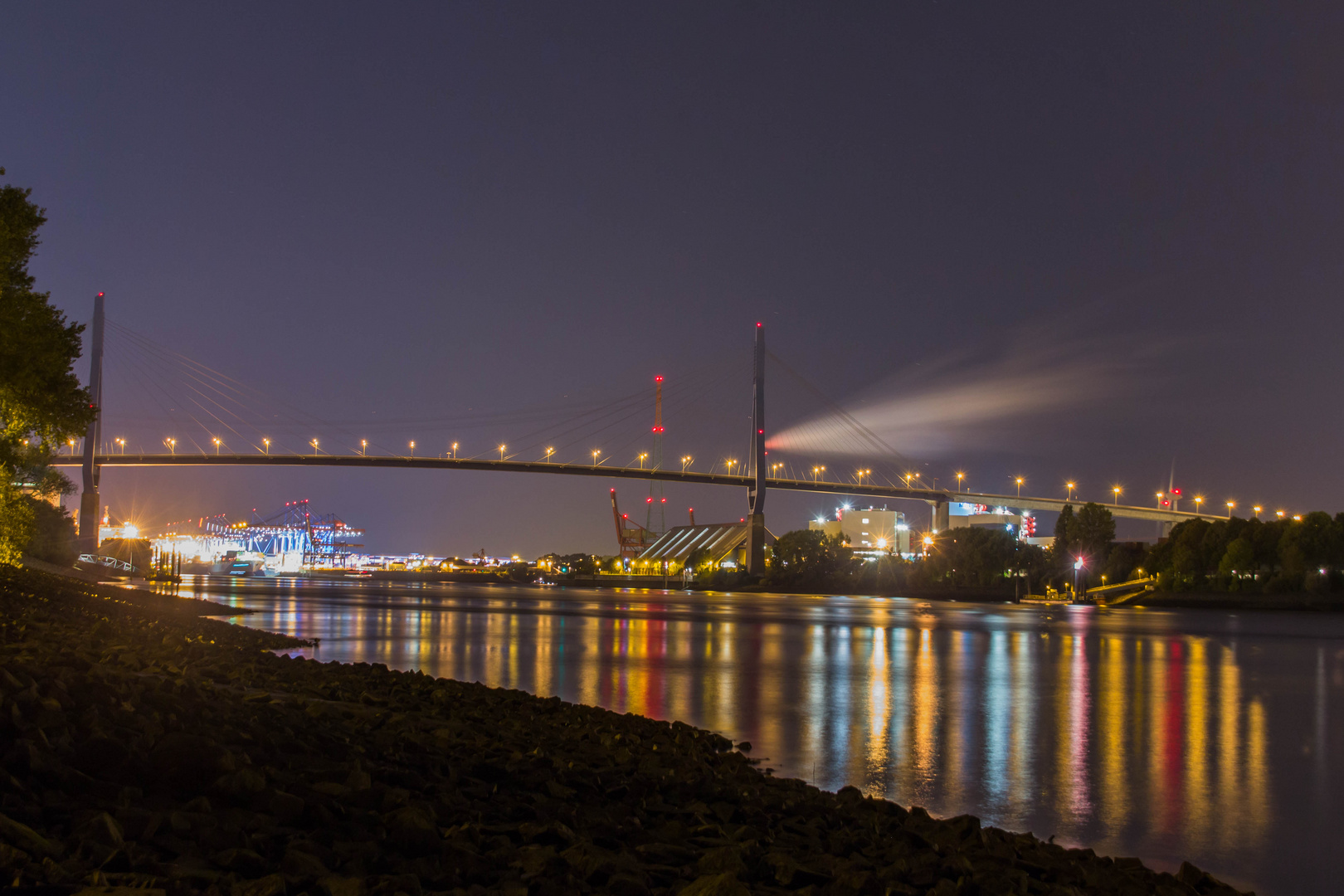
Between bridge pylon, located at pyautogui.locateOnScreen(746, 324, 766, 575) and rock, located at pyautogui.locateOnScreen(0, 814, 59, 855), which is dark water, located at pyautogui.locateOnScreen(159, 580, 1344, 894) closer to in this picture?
rock, located at pyautogui.locateOnScreen(0, 814, 59, 855)

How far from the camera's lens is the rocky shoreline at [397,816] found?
3.01 m

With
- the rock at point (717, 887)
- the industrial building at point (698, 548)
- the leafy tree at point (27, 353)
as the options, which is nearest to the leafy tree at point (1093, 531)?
the industrial building at point (698, 548)

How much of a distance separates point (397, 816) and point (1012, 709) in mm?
9616

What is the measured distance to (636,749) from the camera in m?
6.91

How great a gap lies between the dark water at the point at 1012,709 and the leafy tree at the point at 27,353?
17.3 feet

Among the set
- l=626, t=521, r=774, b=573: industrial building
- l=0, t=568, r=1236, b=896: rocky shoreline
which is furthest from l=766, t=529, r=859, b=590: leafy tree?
l=0, t=568, r=1236, b=896: rocky shoreline

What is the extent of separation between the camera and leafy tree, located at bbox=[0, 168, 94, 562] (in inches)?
456

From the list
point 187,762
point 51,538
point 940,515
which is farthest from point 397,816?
point 940,515

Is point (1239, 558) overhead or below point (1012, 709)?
overhead

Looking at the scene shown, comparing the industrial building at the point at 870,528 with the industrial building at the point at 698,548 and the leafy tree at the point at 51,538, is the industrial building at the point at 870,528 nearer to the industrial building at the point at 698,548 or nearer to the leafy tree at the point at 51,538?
the industrial building at the point at 698,548

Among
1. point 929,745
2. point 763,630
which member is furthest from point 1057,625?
point 929,745

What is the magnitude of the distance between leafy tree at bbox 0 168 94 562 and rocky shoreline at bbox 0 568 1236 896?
6390mm

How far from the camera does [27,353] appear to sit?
11.7 metres

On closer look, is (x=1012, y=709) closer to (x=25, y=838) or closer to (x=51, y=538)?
(x=25, y=838)
